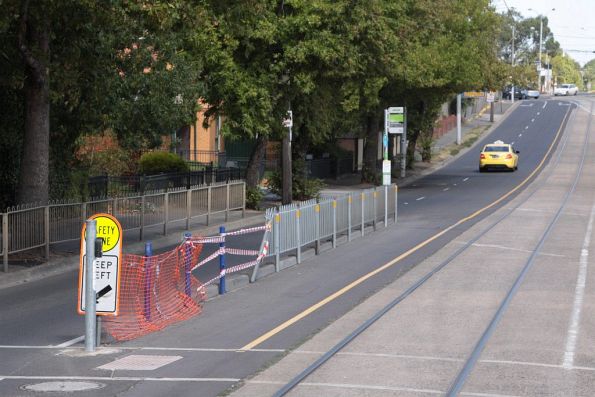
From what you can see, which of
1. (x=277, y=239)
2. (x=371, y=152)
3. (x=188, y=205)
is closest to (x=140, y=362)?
(x=277, y=239)

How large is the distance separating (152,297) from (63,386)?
515cm

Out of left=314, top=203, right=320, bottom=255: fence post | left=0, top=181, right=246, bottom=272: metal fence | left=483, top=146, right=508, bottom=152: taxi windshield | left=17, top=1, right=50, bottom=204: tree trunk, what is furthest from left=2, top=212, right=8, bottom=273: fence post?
left=483, top=146, right=508, bottom=152: taxi windshield

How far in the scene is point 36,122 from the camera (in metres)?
22.1

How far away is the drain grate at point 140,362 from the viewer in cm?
1173

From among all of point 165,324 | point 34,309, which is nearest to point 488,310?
Answer: point 165,324

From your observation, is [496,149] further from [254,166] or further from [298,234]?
[298,234]

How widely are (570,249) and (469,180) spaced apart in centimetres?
3111

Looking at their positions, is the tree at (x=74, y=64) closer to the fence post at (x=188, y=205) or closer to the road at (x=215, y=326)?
the fence post at (x=188, y=205)

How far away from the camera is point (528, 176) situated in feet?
190

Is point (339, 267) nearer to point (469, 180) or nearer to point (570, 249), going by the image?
point (570, 249)

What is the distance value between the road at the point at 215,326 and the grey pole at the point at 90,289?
0.25 metres

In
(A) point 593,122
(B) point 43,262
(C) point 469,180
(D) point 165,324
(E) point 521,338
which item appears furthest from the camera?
(A) point 593,122

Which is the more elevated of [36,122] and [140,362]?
[36,122]

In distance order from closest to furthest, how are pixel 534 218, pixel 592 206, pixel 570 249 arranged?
pixel 570 249
pixel 534 218
pixel 592 206
